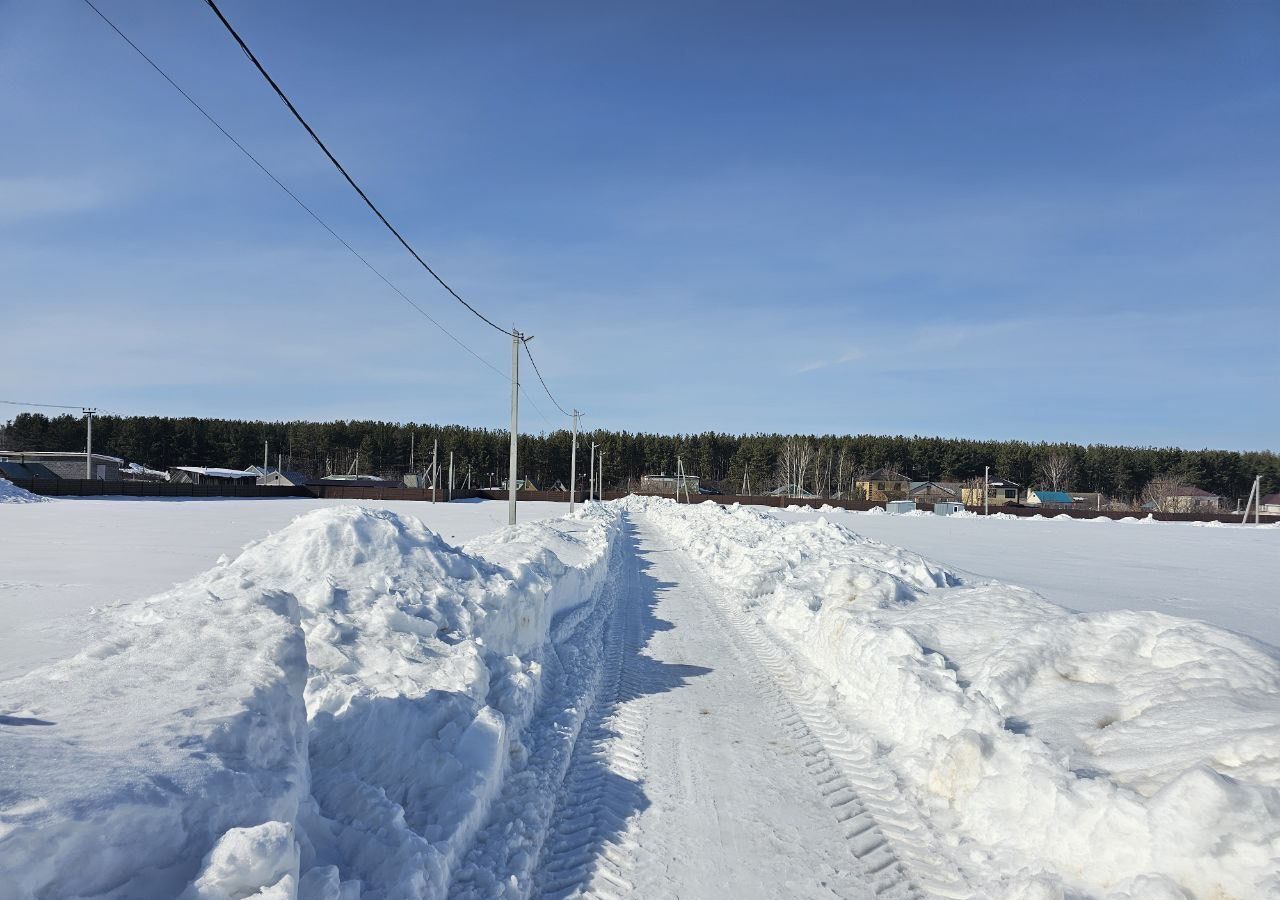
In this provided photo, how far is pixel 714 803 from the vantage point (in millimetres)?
4754

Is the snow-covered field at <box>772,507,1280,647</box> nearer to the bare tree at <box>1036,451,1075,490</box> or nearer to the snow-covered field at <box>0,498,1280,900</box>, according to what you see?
the snow-covered field at <box>0,498,1280,900</box>

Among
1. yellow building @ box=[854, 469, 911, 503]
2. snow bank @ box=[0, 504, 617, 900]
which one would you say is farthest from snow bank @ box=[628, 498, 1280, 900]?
yellow building @ box=[854, 469, 911, 503]

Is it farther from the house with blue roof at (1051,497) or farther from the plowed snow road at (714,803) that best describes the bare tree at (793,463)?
the plowed snow road at (714,803)

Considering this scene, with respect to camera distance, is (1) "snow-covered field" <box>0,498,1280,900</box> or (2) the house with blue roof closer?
(1) "snow-covered field" <box>0,498,1280,900</box>

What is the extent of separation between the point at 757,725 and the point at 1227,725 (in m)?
3.19

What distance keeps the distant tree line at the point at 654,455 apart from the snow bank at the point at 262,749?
96722 mm

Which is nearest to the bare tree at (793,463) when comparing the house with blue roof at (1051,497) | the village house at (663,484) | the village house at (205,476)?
the village house at (663,484)

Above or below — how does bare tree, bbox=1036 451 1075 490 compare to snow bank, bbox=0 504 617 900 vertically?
above

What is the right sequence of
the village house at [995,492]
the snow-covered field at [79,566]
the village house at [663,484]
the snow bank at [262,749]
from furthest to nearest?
the village house at [663,484], the village house at [995,492], the snow-covered field at [79,566], the snow bank at [262,749]

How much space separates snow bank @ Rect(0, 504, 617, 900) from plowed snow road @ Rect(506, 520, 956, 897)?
64cm

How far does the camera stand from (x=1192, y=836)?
348 cm

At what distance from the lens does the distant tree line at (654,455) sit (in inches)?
4043

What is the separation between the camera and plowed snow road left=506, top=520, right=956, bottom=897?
390 cm

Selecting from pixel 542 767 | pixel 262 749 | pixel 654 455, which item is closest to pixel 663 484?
pixel 654 455
